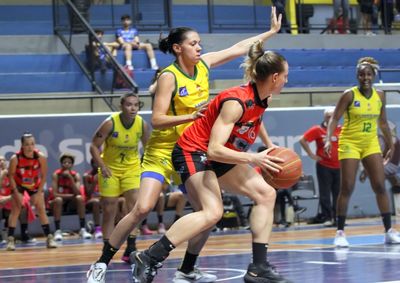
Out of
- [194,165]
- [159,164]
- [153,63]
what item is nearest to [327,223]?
[153,63]

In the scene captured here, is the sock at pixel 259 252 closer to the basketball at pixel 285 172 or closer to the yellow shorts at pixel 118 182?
the basketball at pixel 285 172

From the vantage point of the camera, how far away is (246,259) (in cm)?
948

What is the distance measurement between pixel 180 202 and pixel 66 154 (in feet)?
6.76

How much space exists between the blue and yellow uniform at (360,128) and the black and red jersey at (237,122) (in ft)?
13.8

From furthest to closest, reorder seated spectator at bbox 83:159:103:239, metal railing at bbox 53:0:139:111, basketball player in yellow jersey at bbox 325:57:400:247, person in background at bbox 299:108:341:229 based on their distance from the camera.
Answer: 1. metal railing at bbox 53:0:139:111
2. person in background at bbox 299:108:341:229
3. seated spectator at bbox 83:159:103:239
4. basketball player in yellow jersey at bbox 325:57:400:247

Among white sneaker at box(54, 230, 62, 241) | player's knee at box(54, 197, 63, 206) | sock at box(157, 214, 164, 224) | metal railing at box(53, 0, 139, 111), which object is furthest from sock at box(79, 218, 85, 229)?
metal railing at box(53, 0, 139, 111)

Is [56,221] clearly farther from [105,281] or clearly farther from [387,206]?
[105,281]

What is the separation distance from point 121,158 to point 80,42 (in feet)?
28.1

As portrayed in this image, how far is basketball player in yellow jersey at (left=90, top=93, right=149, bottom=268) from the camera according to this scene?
10.5 m

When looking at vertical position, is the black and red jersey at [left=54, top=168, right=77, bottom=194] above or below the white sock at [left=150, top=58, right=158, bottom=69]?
below

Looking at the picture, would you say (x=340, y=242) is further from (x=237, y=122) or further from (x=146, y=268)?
(x=146, y=268)

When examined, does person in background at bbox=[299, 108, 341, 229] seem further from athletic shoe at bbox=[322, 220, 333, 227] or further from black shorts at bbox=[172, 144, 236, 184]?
black shorts at bbox=[172, 144, 236, 184]

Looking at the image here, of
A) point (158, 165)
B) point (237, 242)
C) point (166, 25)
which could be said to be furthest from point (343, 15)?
point (158, 165)

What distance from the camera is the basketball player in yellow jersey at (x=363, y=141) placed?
1086 centimetres
